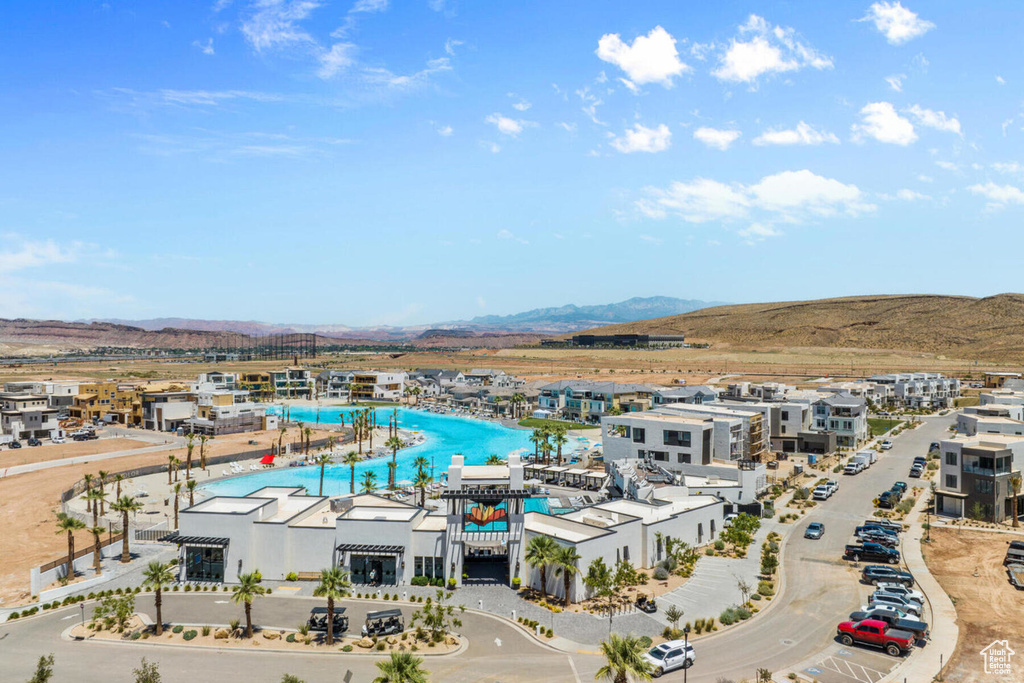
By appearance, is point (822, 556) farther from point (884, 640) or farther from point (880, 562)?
point (884, 640)

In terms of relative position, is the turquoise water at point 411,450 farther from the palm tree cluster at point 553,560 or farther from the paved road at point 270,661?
the paved road at point 270,661

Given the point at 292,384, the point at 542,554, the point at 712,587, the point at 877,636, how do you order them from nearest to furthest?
the point at 877,636, the point at 542,554, the point at 712,587, the point at 292,384

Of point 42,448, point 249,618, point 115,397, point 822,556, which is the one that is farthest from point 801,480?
point 115,397

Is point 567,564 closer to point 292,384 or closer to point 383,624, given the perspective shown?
point 383,624

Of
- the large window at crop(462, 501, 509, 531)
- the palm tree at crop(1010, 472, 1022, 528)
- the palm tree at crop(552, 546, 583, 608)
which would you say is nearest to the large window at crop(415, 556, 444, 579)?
the large window at crop(462, 501, 509, 531)

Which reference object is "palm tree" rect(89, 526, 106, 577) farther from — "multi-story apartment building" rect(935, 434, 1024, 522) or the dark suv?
"multi-story apartment building" rect(935, 434, 1024, 522)

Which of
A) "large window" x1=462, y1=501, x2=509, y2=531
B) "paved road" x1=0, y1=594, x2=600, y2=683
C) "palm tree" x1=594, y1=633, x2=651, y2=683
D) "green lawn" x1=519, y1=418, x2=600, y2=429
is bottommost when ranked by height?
"paved road" x1=0, y1=594, x2=600, y2=683

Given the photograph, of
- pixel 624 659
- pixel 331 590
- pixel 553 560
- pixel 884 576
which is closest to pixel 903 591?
pixel 884 576
